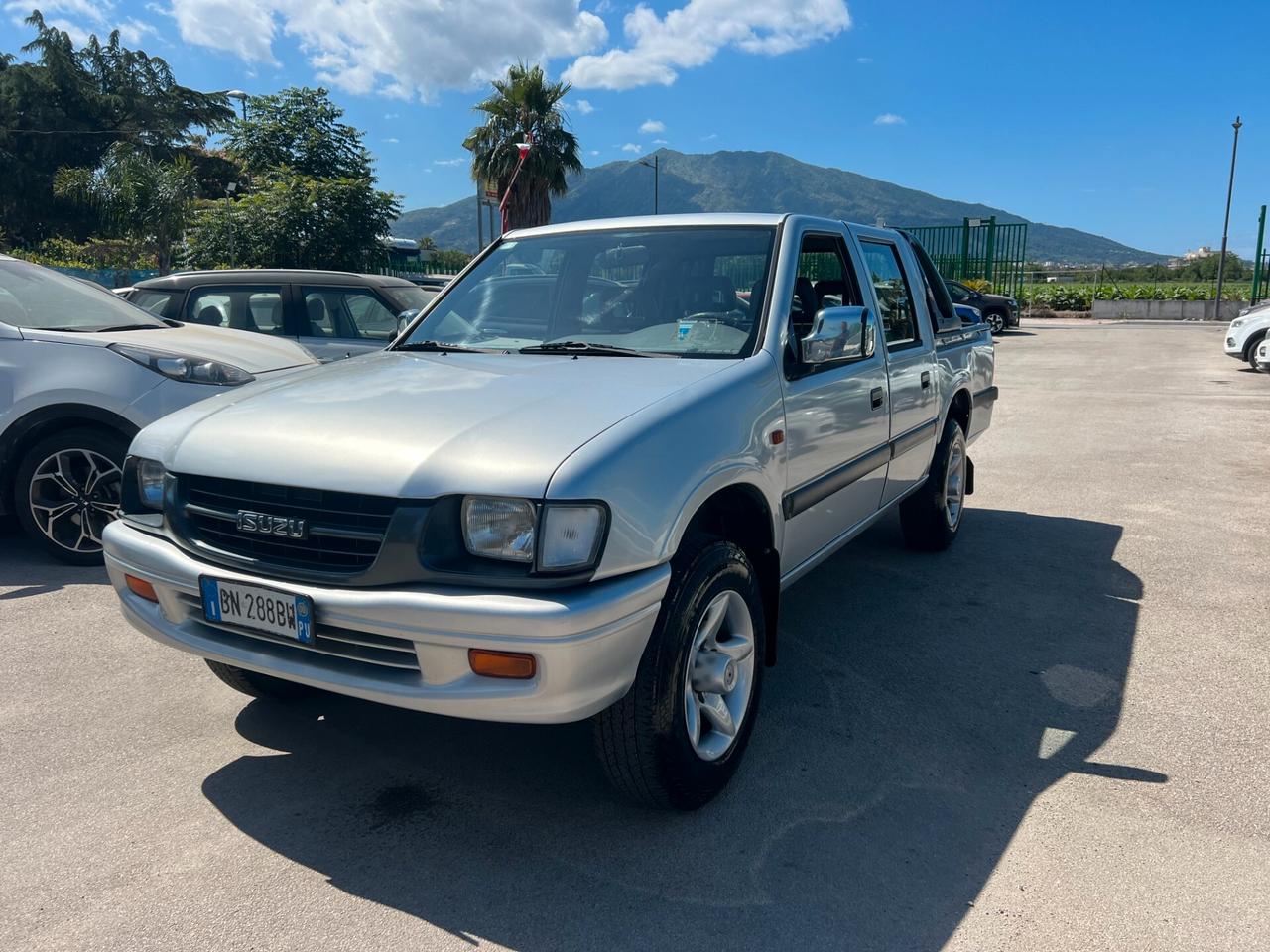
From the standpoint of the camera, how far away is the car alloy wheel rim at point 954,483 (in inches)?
220

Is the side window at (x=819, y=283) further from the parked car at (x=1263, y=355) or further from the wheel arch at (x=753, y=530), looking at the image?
the parked car at (x=1263, y=355)

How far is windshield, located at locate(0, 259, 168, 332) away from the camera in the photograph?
17.6 feet

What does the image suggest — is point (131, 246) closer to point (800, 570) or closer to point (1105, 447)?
point (1105, 447)

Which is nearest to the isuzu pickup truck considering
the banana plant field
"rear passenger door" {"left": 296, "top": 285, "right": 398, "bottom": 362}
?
"rear passenger door" {"left": 296, "top": 285, "right": 398, "bottom": 362}

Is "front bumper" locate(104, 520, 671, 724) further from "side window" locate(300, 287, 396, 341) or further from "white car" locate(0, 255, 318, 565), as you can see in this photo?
"side window" locate(300, 287, 396, 341)

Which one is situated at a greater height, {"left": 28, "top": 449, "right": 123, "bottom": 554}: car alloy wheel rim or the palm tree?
the palm tree

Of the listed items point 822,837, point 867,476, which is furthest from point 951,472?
A: point 822,837

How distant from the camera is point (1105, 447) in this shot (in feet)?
29.9

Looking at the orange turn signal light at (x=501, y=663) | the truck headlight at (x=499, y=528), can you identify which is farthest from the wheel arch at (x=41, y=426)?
the orange turn signal light at (x=501, y=663)

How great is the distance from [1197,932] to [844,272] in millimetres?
2888

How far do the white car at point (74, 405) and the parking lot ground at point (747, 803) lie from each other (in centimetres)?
49

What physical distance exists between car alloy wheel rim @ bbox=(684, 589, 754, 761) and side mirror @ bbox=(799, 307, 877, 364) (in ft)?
3.14

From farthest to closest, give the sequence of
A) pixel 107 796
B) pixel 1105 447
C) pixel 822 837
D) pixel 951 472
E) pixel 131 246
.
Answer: pixel 131 246 → pixel 1105 447 → pixel 951 472 → pixel 107 796 → pixel 822 837

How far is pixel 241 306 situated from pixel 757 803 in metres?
6.43
